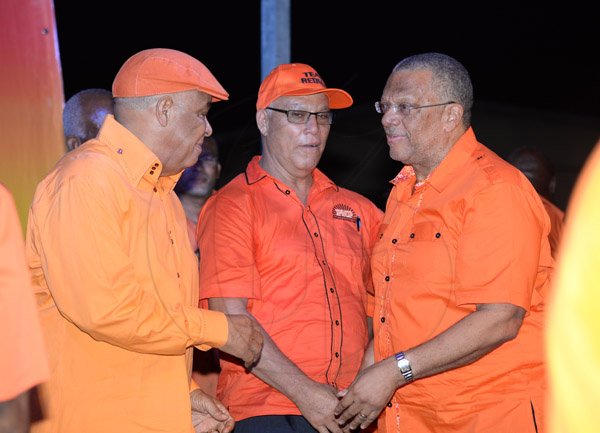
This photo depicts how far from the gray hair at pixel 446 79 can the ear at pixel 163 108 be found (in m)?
1.05

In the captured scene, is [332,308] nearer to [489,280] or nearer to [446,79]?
[489,280]

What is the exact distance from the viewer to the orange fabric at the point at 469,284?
133 inches

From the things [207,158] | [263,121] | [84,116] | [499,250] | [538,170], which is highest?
[263,121]

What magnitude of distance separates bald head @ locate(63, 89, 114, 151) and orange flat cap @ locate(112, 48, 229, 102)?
1.39 metres

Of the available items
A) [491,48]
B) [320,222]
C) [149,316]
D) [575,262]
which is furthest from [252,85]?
[575,262]

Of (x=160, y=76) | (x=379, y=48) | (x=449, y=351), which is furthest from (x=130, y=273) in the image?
(x=379, y=48)

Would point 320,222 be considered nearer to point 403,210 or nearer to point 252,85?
point 403,210

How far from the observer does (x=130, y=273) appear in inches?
120

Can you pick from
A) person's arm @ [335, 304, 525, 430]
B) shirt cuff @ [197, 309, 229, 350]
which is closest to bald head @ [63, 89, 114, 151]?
shirt cuff @ [197, 309, 229, 350]

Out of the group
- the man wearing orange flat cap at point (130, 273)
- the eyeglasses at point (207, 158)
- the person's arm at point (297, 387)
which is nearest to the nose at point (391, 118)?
the man wearing orange flat cap at point (130, 273)

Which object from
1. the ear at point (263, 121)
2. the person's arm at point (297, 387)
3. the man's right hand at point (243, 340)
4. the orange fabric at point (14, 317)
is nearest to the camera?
the orange fabric at point (14, 317)

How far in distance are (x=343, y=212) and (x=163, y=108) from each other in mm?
1106

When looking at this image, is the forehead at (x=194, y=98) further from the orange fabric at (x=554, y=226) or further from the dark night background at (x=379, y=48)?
the orange fabric at (x=554, y=226)

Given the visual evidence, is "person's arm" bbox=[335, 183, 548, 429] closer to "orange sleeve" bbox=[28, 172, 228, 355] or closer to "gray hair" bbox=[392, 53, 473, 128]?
"gray hair" bbox=[392, 53, 473, 128]
